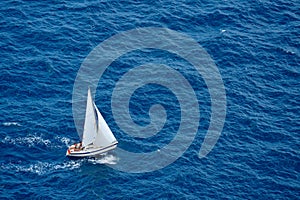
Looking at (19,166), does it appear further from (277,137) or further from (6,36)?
(277,137)

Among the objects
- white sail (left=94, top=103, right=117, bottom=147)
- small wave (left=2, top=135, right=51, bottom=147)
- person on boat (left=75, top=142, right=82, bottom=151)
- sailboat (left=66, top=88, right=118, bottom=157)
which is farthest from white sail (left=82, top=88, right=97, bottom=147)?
small wave (left=2, top=135, right=51, bottom=147)

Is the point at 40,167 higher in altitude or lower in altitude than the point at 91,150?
lower

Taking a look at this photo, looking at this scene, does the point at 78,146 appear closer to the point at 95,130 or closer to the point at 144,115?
the point at 95,130

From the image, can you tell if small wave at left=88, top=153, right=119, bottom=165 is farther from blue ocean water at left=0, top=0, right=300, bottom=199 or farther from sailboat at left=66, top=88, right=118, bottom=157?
sailboat at left=66, top=88, right=118, bottom=157

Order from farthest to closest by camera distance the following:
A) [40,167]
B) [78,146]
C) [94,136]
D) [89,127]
A: [94,136], [89,127], [78,146], [40,167]

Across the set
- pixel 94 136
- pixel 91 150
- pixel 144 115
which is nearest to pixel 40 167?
pixel 91 150

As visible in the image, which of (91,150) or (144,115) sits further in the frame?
(144,115)

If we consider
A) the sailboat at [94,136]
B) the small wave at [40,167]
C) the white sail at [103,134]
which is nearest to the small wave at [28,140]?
the small wave at [40,167]

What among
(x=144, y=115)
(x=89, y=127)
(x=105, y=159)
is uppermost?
(x=144, y=115)
